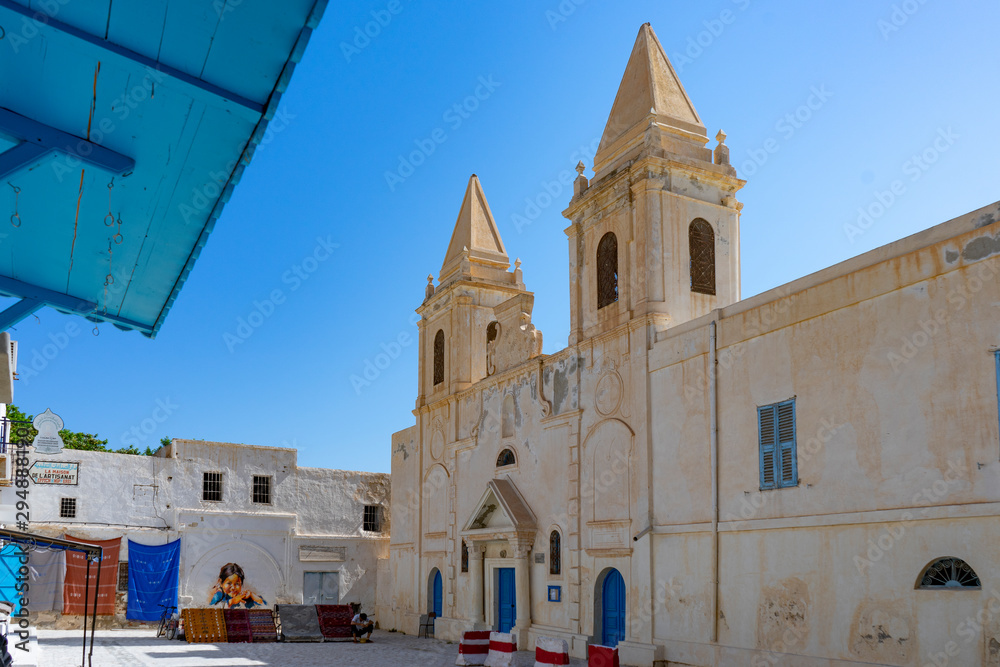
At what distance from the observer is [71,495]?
29016 millimetres

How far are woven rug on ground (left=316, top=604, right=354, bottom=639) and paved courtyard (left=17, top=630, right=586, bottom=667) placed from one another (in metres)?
0.93

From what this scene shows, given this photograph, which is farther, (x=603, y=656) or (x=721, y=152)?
(x=721, y=152)

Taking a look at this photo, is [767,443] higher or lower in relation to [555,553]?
higher

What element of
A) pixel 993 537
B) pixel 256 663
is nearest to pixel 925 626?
pixel 993 537

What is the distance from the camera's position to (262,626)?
2516 cm

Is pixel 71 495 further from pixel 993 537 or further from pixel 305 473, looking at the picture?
pixel 993 537

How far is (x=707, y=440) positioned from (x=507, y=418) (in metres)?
7.69

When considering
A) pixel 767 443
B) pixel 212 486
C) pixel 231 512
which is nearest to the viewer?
pixel 767 443

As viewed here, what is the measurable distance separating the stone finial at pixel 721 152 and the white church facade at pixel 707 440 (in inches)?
1.3

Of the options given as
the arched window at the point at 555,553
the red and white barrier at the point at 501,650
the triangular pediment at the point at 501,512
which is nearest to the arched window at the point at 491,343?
the triangular pediment at the point at 501,512

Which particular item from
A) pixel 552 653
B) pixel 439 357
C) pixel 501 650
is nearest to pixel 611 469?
pixel 552 653

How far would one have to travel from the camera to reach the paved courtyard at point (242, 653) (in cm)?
1845

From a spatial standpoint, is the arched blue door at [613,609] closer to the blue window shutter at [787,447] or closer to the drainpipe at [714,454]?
the drainpipe at [714,454]

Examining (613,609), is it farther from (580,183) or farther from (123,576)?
(123,576)
